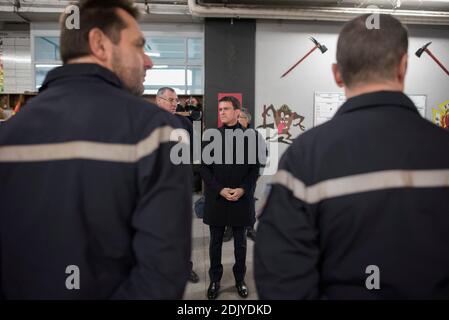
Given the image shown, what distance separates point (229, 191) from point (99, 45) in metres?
1.96

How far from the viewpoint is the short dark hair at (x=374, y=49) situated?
3.23 ft

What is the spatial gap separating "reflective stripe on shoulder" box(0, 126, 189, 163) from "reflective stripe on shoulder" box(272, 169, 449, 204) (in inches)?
18.3

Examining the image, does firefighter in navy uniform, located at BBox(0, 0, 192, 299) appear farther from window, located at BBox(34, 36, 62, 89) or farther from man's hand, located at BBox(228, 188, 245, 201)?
window, located at BBox(34, 36, 62, 89)

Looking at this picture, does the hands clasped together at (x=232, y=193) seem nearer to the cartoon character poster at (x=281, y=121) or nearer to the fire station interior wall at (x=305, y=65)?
the fire station interior wall at (x=305, y=65)

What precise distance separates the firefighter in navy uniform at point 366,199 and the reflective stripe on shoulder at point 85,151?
399 millimetres

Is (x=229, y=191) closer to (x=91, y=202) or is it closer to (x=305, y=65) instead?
(x=91, y=202)

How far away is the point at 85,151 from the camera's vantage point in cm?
91

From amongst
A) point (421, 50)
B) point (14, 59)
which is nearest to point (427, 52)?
point (421, 50)

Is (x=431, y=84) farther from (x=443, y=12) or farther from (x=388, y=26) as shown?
(x=388, y=26)

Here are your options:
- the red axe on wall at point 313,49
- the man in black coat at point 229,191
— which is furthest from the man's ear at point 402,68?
the red axe on wall at point 313,49

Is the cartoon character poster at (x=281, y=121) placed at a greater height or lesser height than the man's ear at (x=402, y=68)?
greater

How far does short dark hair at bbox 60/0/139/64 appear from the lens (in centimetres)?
102

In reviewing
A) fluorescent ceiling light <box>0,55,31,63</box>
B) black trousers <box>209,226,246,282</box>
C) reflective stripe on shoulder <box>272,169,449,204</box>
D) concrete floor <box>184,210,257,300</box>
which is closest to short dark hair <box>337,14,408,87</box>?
reflective stripe on shoulder <box>272,169,449,204</box>

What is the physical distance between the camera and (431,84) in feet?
21.3
